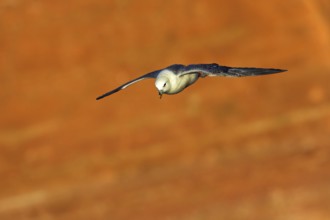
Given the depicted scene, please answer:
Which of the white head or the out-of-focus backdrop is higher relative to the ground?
the out-of-focus backdrop

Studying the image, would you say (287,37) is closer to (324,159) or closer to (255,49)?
(255,49)

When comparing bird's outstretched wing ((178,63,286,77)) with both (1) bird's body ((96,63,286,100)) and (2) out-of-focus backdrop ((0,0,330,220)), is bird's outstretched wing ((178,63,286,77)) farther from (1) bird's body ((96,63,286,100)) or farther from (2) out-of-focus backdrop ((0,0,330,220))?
(2) out-of-focus backdrop ((0,0,330,220))

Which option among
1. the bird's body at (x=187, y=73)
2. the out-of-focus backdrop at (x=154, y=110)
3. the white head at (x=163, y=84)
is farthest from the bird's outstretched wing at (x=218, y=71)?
the out-of-focus backdrop at (x=154, y=110)

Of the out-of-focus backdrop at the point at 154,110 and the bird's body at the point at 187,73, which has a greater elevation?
the out-of-focus backdrop at the point at 154,110

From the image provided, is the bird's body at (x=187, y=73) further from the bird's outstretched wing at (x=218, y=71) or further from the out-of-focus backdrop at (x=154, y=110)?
the out-of-focus backdrop at (x=154, y=110)

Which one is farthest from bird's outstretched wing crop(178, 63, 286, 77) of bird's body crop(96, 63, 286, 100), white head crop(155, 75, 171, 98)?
white head crop(155, 75, 171, 98)

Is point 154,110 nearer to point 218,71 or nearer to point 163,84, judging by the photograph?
point 163,84

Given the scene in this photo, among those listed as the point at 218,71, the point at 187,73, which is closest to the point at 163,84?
the point at 187,73

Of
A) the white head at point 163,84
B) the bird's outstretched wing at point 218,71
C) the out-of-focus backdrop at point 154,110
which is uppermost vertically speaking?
the out-of-focus backdrop at point 154,110

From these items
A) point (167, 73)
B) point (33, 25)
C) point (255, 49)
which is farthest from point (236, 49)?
point (167, 73)
